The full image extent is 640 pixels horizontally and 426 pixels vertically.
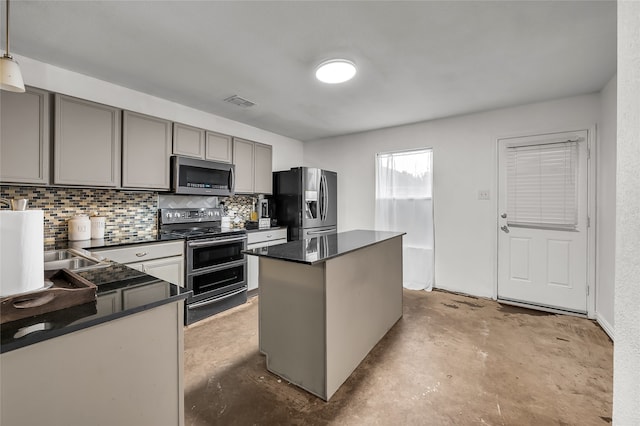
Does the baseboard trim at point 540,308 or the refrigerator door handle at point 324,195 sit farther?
the refrigerator door handle at point 324,195

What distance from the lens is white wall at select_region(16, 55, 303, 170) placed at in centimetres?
230

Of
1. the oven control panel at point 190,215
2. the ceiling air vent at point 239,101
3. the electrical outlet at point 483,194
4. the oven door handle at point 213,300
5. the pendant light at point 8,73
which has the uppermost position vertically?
the ceiling air vent at point 239,101

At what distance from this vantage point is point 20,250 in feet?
2.58

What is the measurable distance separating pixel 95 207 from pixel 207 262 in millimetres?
1198

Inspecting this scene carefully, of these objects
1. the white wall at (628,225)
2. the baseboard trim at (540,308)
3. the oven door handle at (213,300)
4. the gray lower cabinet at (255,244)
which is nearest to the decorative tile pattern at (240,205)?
the gray lower cabinet at (255,244)

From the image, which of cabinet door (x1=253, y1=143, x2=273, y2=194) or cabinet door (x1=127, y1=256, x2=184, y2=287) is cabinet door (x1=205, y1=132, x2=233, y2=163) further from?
cabinet door (x1=127, y1=256, x2=184, y2=287)

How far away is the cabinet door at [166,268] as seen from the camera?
99.1 inches

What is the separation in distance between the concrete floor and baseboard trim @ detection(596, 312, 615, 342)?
0.21 feet

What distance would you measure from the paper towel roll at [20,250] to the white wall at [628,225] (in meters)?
1.51

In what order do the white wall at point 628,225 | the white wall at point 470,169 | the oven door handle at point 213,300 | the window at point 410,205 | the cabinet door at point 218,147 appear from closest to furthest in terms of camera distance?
the white wall at point 628,225 → the oven door handle at point 213,300 → the white wall at point 470,169 → the cabinet door at point 218,147 → the window at point 410,205

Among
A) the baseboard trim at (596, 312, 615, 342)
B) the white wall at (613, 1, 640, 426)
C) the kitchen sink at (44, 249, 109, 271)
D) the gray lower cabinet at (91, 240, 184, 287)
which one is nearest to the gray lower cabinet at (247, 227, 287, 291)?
the gray lower cabinet at (91, 240, 184, 287)

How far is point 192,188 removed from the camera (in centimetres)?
314

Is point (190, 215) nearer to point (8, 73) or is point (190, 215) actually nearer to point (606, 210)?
point (8, 73)

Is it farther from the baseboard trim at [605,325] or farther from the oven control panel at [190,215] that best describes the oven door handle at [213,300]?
the baseboard trim at [605,325]
